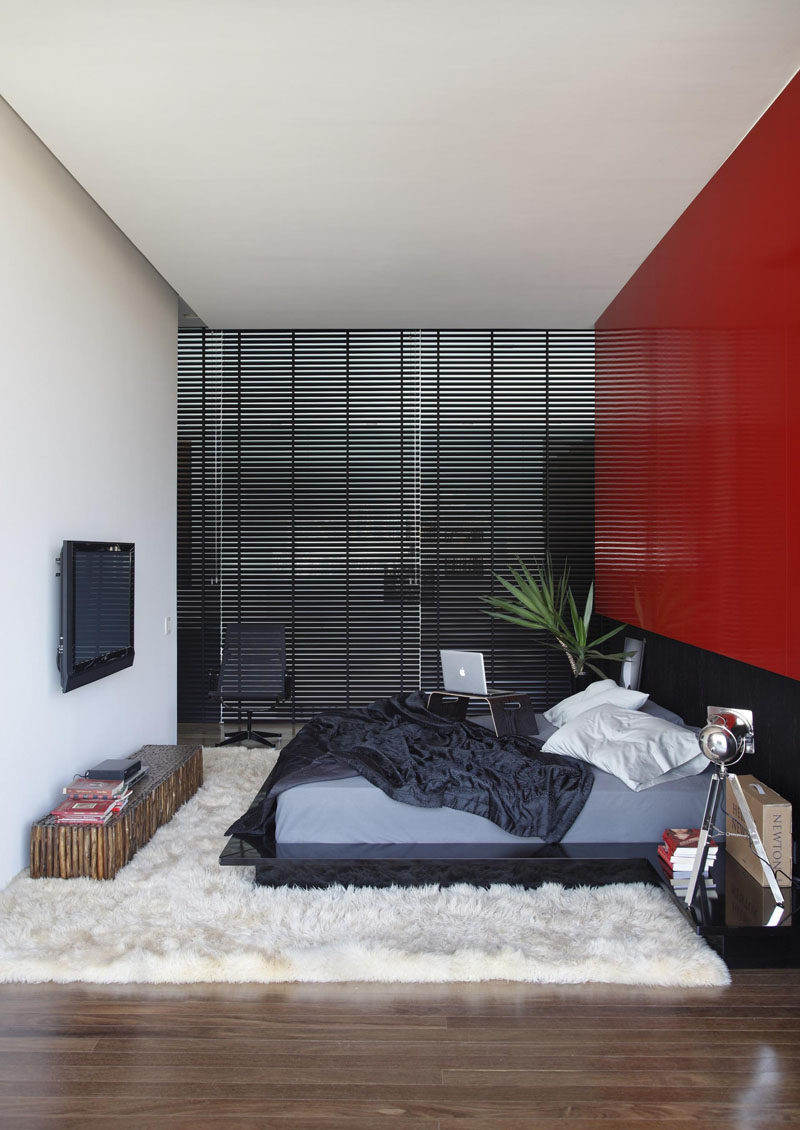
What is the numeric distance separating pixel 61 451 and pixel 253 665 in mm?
2769

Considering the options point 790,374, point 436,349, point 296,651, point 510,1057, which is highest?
point 436,349

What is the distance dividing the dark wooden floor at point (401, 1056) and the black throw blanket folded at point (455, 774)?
3.03ft

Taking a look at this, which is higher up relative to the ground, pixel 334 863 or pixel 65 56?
pixel 65 56

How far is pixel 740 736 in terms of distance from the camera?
320cm

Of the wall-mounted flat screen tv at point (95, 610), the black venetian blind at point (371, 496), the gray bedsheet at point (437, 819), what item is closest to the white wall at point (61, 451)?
the wall-mounted flat screen tv at point (95, 610)

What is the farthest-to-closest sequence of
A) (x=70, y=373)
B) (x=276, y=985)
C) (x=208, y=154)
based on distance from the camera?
(x=70, y=373) → (x=208, y=154) → (x=276, y=985)

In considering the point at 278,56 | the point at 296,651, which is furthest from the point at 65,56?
the point at 296,651

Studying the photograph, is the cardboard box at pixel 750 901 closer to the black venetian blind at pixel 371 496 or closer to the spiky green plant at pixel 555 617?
the spiky green plant at pixel 555 617

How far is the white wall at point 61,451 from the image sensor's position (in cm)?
362

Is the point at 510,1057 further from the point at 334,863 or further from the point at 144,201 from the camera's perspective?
the point at 144,201

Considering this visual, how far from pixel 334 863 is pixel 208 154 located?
3.17 meters

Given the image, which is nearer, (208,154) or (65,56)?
(65,56)

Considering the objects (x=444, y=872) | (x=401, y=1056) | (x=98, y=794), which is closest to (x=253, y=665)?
(x=98, y=794)

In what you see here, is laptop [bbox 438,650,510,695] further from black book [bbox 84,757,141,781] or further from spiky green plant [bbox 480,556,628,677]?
black book [bbox 84,757,141,781]
